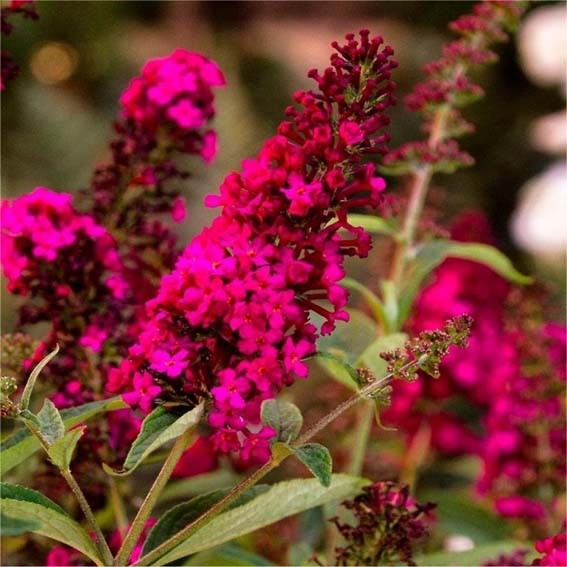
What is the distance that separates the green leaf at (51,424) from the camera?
56 centimetres

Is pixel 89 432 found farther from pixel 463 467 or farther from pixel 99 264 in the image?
pixel 463 467

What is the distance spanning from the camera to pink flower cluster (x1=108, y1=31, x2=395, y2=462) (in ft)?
1.79

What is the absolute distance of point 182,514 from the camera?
63 cm

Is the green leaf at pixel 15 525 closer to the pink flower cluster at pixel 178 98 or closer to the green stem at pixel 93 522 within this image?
the green stem at pixel 93 522

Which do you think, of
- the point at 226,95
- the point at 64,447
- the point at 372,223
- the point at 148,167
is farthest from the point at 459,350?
the point at 226,95

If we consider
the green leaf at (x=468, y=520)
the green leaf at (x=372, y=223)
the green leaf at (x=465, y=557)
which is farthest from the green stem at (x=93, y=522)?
the green leaf at (x=468, y=520)

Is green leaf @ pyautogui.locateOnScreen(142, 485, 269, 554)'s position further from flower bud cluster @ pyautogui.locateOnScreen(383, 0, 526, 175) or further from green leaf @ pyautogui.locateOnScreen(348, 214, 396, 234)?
flower bud cluster @ pyautogui.locateOnScreen(383, 0, 526, 175)

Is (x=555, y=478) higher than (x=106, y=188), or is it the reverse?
(x=106, y=188)

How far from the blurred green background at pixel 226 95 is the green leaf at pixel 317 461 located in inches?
56.9

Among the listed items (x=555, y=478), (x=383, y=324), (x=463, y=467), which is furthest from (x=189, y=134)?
(x=463, y=467)

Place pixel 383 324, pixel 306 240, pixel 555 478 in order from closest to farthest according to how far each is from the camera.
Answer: pixel 306 240, pixel 383 324, pixel 555 478

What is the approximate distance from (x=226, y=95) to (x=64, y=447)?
69.2 inches

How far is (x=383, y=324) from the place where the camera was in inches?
34.2

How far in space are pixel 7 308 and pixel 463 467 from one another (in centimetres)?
80
